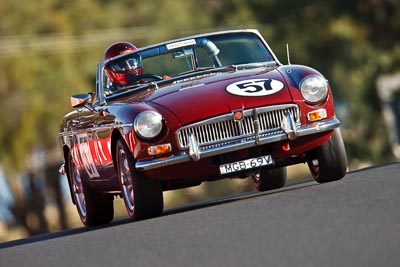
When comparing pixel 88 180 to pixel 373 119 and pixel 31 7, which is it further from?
pixel 31 7

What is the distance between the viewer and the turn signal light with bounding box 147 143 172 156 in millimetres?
11875

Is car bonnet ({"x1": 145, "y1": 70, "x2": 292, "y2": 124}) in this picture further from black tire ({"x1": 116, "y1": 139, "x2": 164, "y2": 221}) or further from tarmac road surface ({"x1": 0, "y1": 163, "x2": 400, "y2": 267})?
tarmac road surface ({"x1": 0, "y1": 163, "x2": 400, "y2": 267})

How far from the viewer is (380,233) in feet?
28.1

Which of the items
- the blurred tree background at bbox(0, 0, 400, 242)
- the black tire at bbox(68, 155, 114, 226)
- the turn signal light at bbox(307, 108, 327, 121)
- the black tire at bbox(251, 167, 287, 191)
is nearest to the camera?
the turn signal light at bbox(307, 108, 327, 121)

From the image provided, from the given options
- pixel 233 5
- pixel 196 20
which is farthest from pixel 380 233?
pixel 196 20

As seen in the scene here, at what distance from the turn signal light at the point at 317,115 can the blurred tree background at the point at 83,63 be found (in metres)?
31.2

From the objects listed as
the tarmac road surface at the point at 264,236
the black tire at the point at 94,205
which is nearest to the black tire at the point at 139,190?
the tarmac road surface at the point at 264,236

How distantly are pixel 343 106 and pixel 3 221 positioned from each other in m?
12.8

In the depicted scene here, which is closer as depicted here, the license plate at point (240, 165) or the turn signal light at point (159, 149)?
the turn signal light at point (159, 149)

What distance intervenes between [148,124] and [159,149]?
0.73ft

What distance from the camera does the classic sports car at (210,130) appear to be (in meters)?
11.9

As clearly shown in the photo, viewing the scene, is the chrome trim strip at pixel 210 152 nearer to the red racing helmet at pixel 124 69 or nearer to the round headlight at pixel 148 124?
the round headlight at pixel 148 124

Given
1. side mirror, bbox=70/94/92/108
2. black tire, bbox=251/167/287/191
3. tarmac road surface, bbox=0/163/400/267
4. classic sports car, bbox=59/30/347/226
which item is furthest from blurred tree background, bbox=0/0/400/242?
tarmac road surface, bbox=0/163/400/267

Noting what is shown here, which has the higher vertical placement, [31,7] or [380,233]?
[31,7]
